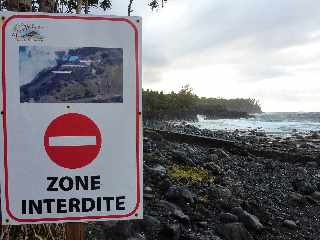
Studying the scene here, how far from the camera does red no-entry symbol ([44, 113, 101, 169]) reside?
216cm

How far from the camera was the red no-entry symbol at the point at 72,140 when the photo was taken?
2158 millimetres

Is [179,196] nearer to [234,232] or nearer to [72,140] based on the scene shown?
[234,232]

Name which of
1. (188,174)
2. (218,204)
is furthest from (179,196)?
(188,174)

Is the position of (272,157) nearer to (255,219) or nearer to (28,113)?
(255,219)

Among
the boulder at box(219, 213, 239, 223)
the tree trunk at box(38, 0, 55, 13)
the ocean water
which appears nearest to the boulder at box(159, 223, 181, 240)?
the boulder at box(219, 213, 239, 223)

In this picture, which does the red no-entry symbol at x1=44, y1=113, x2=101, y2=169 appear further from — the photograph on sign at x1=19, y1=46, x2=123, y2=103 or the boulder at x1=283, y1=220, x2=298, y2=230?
the boulder at x1=283, y1=220, x2=298, y2=230

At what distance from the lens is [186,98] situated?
91.0 m

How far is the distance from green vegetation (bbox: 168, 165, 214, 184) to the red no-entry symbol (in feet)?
25.6

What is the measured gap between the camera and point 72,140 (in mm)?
2184

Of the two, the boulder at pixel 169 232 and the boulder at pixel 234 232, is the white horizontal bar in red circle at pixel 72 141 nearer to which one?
the boulder at pixel 169 232

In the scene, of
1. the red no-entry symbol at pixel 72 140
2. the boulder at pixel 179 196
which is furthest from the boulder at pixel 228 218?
the red no-entry symbol at pixel 72 140

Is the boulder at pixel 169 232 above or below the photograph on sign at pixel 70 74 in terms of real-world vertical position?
below

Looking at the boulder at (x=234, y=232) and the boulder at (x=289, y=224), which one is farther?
the boulder at (x=289, y=224)

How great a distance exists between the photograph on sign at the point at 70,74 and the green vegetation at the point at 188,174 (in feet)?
25.6
